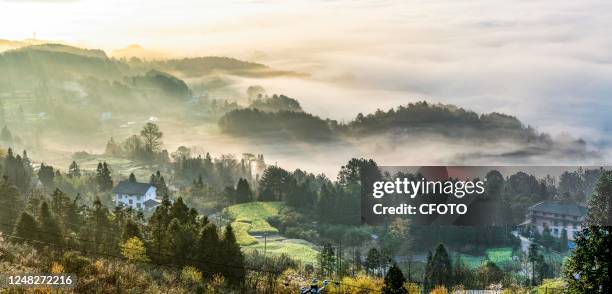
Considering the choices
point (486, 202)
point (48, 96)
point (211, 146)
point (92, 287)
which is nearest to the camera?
point (92, 287)

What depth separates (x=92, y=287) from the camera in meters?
23.6

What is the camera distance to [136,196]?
5234 centimetres

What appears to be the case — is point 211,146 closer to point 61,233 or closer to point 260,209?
point 260,209

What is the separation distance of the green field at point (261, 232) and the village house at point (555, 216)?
1549 cm

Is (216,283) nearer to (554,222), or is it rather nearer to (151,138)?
(554,222)

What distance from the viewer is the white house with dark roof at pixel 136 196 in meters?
51.4

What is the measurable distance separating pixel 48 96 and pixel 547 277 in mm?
55240

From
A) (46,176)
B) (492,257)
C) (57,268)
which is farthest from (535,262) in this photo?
(46,176)

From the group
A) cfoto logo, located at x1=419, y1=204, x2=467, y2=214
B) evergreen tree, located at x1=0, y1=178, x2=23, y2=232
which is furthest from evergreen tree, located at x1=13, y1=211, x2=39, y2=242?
cfoto logo, located at x1=419, y1=204, x2=467, y2=214

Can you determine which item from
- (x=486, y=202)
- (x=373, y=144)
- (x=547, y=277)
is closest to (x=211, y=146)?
(x=373, y=144)

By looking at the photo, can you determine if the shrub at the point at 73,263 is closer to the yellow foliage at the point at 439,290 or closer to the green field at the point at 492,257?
the yellow foliage at the point at 439,290

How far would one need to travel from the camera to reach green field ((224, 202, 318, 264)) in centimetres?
4947

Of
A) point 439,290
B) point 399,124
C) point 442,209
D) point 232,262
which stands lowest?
point 439,290

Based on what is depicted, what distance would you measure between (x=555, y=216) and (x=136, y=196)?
94.4ft
